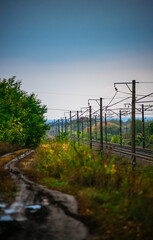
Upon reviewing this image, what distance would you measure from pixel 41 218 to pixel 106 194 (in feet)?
8.75

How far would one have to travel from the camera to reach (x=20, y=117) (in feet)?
106

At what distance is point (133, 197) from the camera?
A: 8.13m

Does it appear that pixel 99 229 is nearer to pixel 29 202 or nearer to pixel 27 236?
pixel 27 236

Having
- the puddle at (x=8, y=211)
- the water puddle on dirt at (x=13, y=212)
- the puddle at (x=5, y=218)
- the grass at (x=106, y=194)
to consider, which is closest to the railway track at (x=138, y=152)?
the grass at (x=106, y=194)

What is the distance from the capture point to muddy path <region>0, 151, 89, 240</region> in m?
5.98

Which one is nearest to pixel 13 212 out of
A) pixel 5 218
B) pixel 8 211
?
pixel 8 211

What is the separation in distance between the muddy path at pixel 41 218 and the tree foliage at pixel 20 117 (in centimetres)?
1658

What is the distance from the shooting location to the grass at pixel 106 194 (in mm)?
6230

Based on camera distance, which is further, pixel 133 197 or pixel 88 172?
pixel 88 172

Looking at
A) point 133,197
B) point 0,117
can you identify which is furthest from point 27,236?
point 0,117

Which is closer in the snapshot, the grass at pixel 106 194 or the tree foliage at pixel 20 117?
the grass at pixel 106 194

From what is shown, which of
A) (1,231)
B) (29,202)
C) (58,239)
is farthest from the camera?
(29,202)

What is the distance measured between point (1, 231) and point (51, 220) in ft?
4.96

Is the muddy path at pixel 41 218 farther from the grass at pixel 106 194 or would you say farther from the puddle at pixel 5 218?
the grass at pixel 106 194
